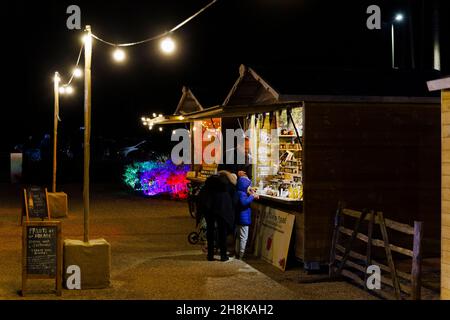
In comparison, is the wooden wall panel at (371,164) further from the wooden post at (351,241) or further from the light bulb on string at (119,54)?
the light bulb on string at (119,54)

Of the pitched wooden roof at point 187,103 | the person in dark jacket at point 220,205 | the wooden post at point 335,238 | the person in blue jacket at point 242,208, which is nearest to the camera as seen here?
the wooden post at point 335,238

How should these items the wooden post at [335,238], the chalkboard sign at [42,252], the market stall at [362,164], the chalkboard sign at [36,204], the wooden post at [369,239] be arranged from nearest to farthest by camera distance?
the chalkboard sign at [42,252], the wooden post at [369,239], the wooden post at [335,238], the market stall at [362,164], the chalkboard sign at [36,204]

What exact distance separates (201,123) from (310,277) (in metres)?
11.0

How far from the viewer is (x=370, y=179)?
11203 mm

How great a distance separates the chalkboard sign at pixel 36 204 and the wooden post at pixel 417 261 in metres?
10.0

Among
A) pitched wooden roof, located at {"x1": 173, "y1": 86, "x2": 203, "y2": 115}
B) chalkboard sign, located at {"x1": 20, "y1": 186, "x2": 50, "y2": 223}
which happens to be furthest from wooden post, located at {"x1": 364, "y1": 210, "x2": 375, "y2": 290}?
pitched wooden roof, located at {"x1": 173, "y1": 86, "x2": 203, "y2": 115}

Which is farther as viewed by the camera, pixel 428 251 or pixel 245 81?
pixel 245 81

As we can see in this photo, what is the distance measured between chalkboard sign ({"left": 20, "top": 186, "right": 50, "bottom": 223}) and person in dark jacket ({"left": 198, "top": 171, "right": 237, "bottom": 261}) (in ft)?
17.9

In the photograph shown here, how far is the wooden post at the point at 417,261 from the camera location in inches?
316

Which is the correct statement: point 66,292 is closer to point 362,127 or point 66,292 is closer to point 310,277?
point 310,277

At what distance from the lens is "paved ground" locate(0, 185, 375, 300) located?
9328 millimetres

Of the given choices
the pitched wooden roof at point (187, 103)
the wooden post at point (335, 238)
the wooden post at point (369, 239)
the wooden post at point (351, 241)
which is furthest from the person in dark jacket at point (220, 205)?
the pitched wooden roof at point (187, 103)

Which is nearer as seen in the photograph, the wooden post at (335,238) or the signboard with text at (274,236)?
the wooden post at (335,238)

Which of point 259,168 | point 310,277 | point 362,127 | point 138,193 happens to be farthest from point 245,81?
point 138,193
